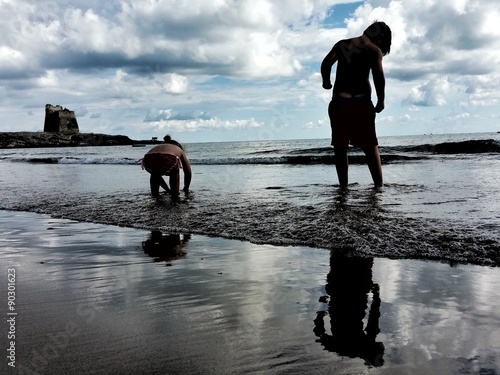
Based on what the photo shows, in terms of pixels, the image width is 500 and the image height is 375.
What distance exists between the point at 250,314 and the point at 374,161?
5034mm

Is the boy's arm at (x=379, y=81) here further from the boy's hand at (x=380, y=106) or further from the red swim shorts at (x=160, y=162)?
the red swim shorts at (x=160, y=162)

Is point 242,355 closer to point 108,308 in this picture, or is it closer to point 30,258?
point 108,308

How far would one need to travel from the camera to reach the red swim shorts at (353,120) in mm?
5996

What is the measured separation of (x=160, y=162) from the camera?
24.5 ft

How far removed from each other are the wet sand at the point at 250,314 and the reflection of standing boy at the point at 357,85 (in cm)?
321

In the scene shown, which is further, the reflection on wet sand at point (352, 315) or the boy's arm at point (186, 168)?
the boy's arm at point (186, 168)

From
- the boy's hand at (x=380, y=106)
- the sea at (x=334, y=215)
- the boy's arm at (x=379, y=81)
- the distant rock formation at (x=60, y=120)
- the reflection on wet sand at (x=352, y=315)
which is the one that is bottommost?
the reflection on wet sand at (x=352, y=315)

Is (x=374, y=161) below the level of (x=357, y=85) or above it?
below

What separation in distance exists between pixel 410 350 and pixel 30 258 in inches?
122

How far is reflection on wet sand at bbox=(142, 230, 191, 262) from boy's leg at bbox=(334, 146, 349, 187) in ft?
10.4

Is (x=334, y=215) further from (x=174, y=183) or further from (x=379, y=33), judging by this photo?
(x=174, y=183)

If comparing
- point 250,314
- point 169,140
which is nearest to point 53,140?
point 169,140

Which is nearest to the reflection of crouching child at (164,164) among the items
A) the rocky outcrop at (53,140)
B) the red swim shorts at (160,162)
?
the red swim shorts at (160,162)

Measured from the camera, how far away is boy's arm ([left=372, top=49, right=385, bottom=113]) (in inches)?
226
